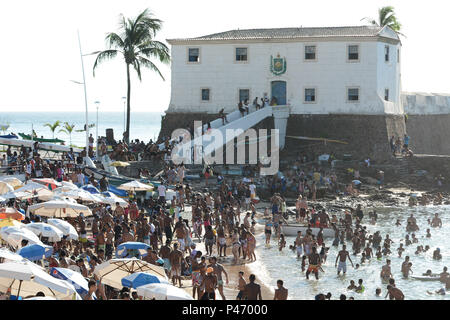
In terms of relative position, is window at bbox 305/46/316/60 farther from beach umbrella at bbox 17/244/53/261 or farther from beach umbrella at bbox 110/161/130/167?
beach umbrella at bbox 17/244/53/261

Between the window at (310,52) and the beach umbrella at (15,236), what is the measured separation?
34.4m

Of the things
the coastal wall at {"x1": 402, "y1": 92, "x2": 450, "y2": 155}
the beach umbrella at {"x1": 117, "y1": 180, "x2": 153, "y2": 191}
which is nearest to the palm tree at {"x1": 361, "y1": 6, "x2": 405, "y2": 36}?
the coastal wall at {"x1": 402, "y1": 92, "x2": 450, "y2": 155}

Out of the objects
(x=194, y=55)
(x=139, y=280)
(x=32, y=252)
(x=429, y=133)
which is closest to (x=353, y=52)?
(x=194, y=55)

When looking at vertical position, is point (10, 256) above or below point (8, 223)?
below

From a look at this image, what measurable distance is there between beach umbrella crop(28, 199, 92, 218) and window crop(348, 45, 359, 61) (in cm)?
2963

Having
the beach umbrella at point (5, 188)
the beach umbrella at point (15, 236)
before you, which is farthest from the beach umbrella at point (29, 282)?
the beach umbrella at point (5, 188)

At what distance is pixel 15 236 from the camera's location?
712 inches

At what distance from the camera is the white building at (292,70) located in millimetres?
49062

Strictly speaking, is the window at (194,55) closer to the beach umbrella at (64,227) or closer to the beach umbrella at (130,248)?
the beach umbrella at (64,227)

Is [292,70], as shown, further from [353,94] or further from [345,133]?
[345,133]

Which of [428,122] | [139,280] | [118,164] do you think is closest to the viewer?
[139,280]

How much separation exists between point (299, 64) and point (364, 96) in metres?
5.32

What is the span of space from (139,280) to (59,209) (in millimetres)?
10407
